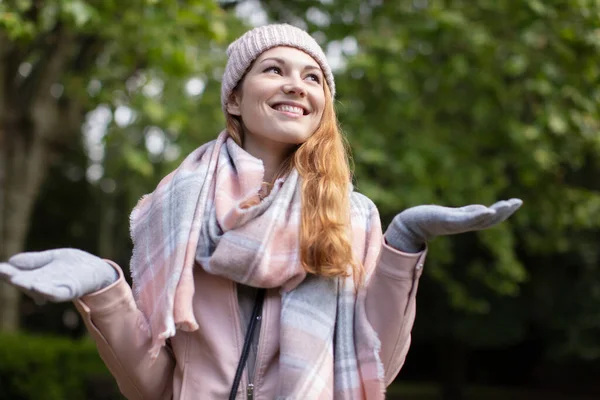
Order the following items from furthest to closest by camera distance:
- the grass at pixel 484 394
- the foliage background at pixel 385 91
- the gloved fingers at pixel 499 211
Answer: the grass at pixel 484 394
the foliage background at pixel 385 91
the gloved fingers at pixel 499 211

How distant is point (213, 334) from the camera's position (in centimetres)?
224

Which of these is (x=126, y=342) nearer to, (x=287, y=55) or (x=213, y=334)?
(x=213, y=334)

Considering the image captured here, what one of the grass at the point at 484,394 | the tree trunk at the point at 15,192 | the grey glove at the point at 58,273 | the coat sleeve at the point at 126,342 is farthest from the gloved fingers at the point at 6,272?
the grass at the point at 484,394

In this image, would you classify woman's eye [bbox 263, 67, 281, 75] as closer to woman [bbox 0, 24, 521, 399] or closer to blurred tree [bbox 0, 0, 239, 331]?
woman [bbox 0, 24, 521, 399]

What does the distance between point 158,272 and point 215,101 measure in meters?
5.79

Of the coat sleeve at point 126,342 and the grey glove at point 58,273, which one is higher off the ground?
the grey glove at point 58,273

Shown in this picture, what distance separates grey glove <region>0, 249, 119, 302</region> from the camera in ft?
5.98

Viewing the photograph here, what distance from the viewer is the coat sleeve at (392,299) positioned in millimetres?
2135

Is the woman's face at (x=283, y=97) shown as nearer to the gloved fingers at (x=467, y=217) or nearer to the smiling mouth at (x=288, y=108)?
the smiling mouth at (x=288, y=108)

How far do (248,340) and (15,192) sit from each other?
7536mm

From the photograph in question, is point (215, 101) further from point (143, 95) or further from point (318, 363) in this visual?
point (318, 363)

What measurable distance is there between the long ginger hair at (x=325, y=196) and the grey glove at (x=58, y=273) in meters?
0.53

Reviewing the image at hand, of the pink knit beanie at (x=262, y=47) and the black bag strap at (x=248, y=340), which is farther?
the pink knit beanie at (x=262, y=47)

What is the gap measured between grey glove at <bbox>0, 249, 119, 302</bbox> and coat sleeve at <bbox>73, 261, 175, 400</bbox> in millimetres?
49
